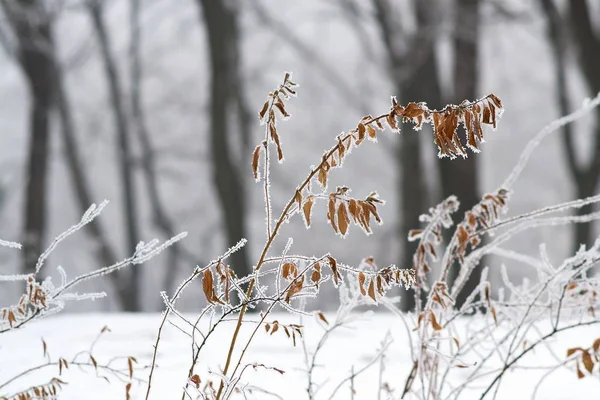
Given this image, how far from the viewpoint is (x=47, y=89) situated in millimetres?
10992

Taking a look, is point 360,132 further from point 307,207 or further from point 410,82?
point 410,82

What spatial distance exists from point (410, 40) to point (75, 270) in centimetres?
1447

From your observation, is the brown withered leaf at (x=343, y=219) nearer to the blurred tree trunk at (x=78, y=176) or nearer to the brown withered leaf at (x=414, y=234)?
the brown withered leaf at (x=414, y=234)

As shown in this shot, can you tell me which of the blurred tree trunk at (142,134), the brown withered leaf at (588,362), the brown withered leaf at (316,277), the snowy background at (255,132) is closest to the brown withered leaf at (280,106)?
the brown withered leaf at (316,277)

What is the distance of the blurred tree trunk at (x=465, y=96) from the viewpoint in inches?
278

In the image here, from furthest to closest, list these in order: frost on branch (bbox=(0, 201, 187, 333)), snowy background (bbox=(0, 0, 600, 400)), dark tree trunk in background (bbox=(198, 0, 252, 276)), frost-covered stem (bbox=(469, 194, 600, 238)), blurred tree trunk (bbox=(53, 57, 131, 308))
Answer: snowy background (bbox=(0, 0, 600, 400))
blurred tree trunk (bbox=(53, 57, 131, 308))
dark tree trunk in background (bbox=(198, 0, 252, 276))
frost-covered stem (bbox=(469, 194, 600, 238))
frost on branch (bbox=(0, 201, 187, 333))

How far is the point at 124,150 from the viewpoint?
522 inches

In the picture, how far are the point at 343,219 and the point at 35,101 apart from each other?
9.84 meters

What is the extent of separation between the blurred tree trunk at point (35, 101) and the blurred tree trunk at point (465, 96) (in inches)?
242

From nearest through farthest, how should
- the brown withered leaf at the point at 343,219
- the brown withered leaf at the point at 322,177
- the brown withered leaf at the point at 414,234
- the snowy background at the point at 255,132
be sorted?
the brown withered leaf at the point at 343,219, the brown withered leaf at the point at 322,177, the brown withered leaf at the point at 414,234, the snowy background at the point at 255,132

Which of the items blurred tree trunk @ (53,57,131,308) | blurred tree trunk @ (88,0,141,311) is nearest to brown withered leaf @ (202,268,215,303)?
blurred tree trunk @ (53,57,131,308)

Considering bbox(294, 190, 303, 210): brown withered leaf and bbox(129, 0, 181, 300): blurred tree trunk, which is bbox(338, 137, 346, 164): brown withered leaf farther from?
bbox(129, 0, 181, 300): blurred tree trunk

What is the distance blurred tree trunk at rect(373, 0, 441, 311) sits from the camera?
8789 millimetres

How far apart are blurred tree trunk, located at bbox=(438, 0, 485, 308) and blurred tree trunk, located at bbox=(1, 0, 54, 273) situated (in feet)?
20.2
